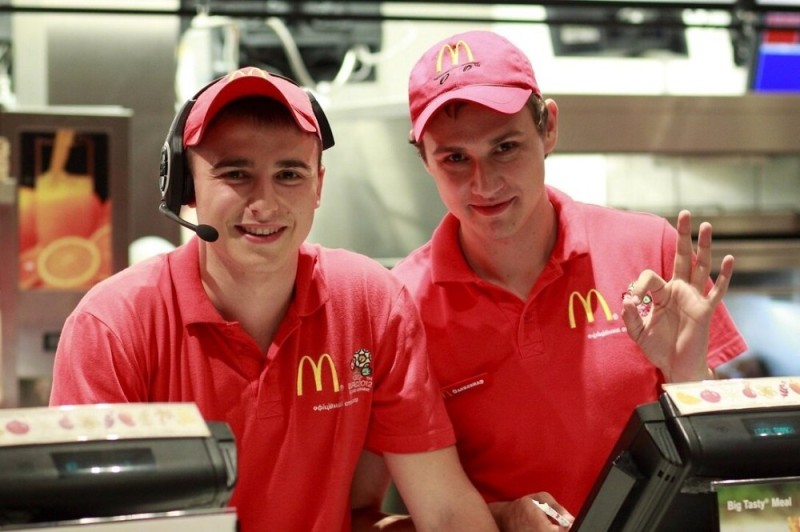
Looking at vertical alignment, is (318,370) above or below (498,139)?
below

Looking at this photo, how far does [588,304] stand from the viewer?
75.4 inches

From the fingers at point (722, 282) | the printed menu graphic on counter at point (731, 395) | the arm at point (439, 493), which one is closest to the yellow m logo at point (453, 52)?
the fingers at point (722, 282)

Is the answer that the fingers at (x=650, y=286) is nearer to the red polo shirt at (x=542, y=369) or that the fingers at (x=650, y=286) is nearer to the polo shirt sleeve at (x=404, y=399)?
the red polo shirt at (x=542, y=369)

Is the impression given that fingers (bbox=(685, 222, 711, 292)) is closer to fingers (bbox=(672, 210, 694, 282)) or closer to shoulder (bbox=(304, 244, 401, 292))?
fingers (bbox=(672, 210, 694, 282))

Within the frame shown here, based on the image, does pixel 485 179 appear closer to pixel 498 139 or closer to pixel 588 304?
pixel 498 139

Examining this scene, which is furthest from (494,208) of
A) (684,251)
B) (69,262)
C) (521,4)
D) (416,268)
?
(69,262)

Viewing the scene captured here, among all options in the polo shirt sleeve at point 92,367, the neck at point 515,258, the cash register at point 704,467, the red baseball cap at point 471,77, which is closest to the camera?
the cash register at point 704,467

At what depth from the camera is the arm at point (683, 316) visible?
69.7 inches

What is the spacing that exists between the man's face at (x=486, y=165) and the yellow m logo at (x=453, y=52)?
4.0 inches

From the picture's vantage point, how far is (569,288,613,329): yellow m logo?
1905 mm

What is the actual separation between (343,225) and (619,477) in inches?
89.2

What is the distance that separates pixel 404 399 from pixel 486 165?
1.50 ft

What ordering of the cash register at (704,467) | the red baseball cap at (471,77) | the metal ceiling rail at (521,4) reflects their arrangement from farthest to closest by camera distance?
the metal ceiling rail at (521,4) < the red baseball cap at (471,77) < the cash register at (704,467)

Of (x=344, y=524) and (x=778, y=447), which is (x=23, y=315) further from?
(x=778, y=447)
